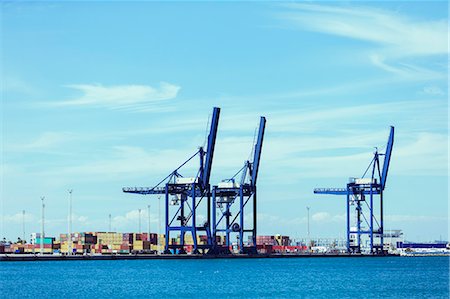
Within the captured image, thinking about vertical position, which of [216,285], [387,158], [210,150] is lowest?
[216,285]

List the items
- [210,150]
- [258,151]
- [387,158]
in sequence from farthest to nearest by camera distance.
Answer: [387,158]
[258,151]
[210,150]

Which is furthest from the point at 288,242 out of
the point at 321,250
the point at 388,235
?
the point at 388,235

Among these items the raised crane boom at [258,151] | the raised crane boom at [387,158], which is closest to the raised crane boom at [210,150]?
Result: the raised crane boom at [258,151]

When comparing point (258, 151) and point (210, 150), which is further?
point (258, 151)

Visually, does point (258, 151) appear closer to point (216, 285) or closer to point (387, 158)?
point (387, 158)

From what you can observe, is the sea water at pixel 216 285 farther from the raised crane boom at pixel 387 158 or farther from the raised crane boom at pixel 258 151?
the raised crane boom at pixel 387 158

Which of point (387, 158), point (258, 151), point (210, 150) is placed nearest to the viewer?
point (210, 150)

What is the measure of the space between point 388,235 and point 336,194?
38238 millimetres

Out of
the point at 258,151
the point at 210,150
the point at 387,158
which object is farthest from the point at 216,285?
the point at 387,158

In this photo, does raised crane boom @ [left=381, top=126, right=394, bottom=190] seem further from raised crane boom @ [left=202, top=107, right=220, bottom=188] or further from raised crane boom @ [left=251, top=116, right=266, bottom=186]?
raised crane boom @ [left=202, top=107, right=220, bottom=188]

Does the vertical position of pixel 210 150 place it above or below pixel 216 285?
above

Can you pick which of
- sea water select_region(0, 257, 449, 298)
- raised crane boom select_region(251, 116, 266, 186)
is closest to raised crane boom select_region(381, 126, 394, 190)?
raised crane boom select_region(251, 116, 266, 186)

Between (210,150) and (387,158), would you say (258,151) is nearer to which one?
(210,150)

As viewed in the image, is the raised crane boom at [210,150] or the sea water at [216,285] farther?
the raised crane boom at [210,150]
